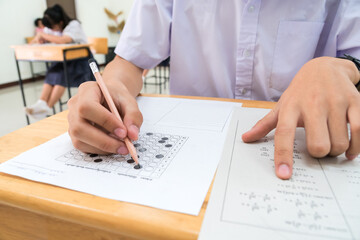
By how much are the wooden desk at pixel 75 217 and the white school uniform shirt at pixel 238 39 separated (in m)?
0.54

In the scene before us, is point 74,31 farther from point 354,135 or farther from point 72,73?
point 354,135

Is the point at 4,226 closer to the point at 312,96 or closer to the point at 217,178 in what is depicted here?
the point at 217,178

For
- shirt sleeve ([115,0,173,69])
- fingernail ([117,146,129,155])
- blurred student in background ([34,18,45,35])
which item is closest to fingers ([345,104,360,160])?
fingernail ([117,146,129,155])

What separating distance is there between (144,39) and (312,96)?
1.83ft

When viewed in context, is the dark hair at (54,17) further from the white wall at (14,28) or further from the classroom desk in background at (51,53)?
the white wall at (14,28)

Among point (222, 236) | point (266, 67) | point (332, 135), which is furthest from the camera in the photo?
point (266, 67)

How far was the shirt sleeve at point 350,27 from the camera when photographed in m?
0.64

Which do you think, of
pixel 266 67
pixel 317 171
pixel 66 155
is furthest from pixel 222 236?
pixel 266 67

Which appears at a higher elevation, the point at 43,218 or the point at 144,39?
the point at 144,39

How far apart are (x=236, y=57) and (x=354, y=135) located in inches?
19.5

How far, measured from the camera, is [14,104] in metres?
2.88

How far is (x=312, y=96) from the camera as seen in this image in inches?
14.8

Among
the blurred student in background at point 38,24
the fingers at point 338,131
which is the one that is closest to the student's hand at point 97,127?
the fingers at point 338,131

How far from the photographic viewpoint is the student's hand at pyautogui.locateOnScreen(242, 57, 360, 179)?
0.33 metres
